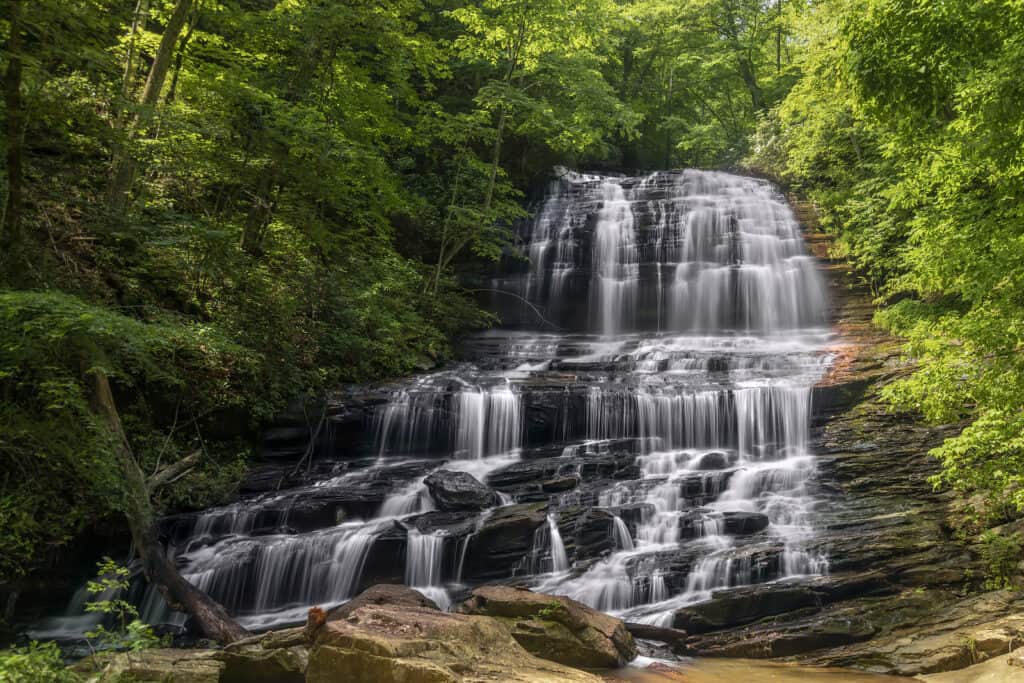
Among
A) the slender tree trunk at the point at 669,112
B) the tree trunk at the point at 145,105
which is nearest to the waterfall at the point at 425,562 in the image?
the tree trunk at the point at 145,105

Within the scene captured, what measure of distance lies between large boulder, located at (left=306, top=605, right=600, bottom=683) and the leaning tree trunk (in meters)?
2.83

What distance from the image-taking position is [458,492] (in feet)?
35.0

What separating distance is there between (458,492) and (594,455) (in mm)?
2824

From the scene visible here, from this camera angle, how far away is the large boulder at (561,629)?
22.0 feet

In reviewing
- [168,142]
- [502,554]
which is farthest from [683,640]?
[168,142]

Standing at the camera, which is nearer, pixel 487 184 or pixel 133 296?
pixel 133 296

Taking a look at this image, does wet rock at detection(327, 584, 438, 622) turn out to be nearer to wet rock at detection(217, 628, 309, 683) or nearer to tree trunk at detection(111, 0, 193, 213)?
wet rock at detection(217, 628, 309, 683)

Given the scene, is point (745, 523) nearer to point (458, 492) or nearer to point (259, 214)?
point (458, 492)

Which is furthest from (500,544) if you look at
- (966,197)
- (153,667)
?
(966,197)

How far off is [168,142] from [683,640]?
9693mm

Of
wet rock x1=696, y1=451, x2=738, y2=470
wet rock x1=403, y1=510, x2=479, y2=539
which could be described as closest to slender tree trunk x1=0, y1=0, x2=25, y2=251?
wet rock x1=403, y1=510, x2=479, y2=539

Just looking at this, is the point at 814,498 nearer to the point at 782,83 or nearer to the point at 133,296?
the point at 133,296

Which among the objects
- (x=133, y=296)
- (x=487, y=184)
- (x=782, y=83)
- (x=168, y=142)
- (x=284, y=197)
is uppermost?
(x=782, y=83)

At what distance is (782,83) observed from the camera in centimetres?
3030
